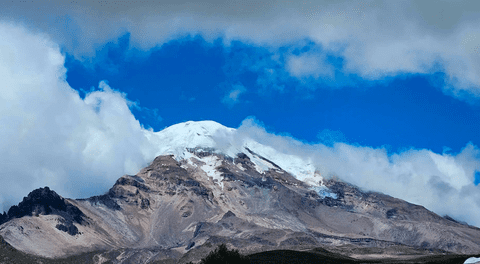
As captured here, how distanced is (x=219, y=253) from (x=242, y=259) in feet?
16.2

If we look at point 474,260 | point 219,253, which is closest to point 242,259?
point 219,253

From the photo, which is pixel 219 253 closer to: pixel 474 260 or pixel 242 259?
pixel 242 259

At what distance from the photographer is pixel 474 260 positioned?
599ft

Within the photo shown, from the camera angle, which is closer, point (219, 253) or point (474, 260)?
point (219, 253)

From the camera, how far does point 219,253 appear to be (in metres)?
142

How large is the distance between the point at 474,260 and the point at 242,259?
74.9 meters

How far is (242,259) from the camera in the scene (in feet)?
465

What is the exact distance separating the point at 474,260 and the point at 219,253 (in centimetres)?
7905

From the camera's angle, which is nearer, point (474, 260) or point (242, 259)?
point (242, 259)
